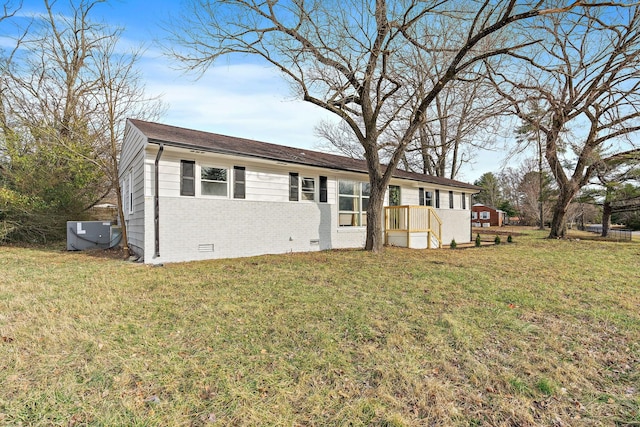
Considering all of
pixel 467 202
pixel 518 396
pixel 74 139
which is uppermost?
pixel 74 139

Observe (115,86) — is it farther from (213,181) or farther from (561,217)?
(561,217)

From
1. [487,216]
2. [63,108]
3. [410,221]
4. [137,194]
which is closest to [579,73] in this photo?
[410,221]

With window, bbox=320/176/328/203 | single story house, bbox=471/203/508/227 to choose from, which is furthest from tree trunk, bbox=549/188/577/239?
single story house, bbox=471/203/508/227

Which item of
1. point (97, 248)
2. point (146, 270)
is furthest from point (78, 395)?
point (97, 248)

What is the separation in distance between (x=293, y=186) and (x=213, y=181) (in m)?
2.75

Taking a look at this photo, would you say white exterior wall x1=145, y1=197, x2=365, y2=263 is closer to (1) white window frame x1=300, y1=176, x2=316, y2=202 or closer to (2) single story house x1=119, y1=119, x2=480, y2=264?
(2) single story house x1=119, y1=119, x2=480, y2=264

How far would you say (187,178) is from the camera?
857 centimetres

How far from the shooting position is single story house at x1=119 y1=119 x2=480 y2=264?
8141 millimetres

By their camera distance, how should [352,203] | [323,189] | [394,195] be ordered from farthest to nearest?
1. [394,195]
2. [352,203]
3. [323,189]

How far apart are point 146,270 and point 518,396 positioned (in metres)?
7.09

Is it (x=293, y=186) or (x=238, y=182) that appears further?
(x=293, y=186)

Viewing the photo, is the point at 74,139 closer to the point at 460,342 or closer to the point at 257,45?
the point at 257,45

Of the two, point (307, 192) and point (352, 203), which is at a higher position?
point (307, 192)

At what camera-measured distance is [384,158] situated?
78.8 ft
